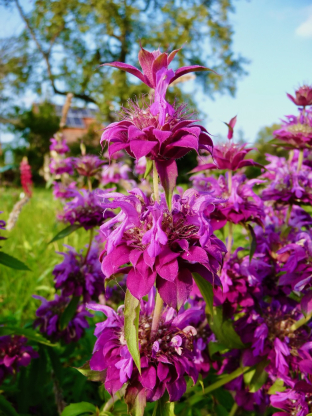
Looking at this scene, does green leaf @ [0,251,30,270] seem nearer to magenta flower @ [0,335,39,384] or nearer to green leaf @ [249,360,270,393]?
magenta flower @ [0,335,39,384]

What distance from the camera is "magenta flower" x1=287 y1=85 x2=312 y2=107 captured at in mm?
2008

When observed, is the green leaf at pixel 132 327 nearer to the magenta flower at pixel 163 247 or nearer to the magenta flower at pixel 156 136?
the magenta flower at pixel 163 247

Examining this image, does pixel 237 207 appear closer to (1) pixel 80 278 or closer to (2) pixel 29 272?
(1) pixel 80 278

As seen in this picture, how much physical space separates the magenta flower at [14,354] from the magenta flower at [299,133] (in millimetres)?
2038

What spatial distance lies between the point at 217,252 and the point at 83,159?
72.5 inches

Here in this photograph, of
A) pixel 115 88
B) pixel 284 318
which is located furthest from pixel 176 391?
pixel 115 88

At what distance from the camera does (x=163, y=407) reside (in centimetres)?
118

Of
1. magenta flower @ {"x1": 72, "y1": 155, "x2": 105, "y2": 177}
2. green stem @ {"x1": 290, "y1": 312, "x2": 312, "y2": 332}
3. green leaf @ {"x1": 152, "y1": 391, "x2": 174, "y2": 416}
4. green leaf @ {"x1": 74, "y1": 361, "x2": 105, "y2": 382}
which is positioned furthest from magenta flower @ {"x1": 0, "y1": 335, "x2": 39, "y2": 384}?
green stem @ {"x1": 290, "y1": 312, "x2": 312, "y2": 332}

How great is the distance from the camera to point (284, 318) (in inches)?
69.9

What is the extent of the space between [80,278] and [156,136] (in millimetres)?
1484

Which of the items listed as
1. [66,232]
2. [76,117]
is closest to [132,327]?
[66,232]

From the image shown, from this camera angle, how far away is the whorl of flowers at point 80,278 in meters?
2.08

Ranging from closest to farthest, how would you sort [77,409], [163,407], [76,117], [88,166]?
[163,407]
[77,409]
[88,166]
[76,117]

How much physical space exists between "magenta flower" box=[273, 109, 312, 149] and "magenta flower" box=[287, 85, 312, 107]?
0.21 ft
